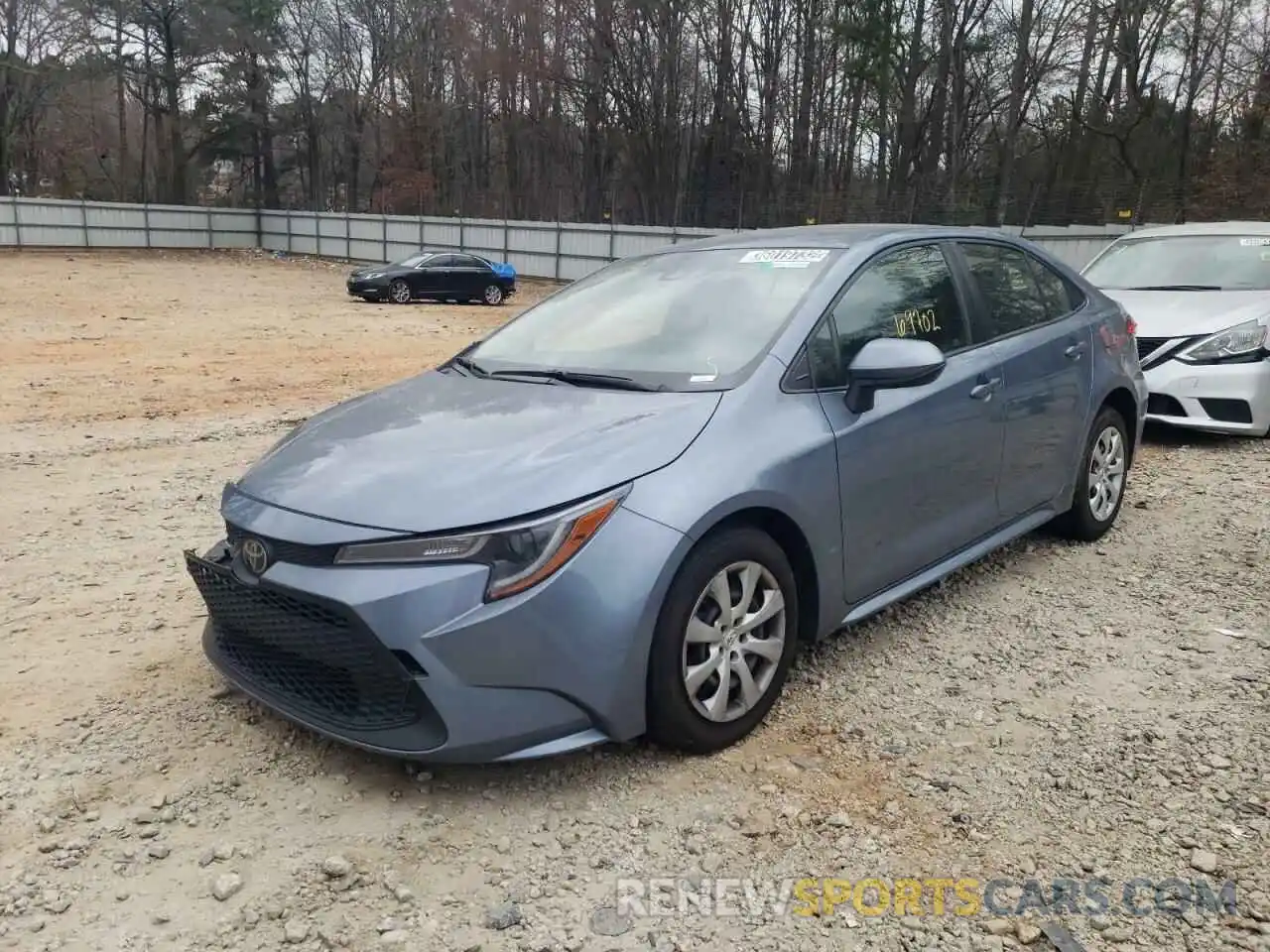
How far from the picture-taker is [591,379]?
3.40m

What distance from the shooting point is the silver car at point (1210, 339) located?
22.2 ft

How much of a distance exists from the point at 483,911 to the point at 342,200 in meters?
48.4

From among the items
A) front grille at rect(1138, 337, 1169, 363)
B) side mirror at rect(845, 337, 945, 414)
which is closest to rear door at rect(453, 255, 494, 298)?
front grille at rect(1138, 337, 1169, 363)

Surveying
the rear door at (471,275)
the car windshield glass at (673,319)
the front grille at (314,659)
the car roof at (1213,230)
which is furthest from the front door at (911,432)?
the rear door at (471,275)

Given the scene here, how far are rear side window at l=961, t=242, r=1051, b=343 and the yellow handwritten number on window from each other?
0.28 m

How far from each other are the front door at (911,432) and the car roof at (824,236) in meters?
0.11

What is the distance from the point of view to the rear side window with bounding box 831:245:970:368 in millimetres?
3506

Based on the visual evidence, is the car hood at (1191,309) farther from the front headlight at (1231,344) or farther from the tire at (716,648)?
the tire at (716,648)

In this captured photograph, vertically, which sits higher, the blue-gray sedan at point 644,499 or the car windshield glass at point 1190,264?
the car windshield glass at point 1190,264

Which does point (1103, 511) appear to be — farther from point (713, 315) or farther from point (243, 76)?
point (243, 76)

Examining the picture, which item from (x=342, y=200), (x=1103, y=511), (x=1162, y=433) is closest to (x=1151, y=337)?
(x=1162, y=433)

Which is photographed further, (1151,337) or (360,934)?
(1151,337)

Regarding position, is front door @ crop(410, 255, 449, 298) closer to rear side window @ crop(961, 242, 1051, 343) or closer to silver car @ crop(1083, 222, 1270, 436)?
silver car @ crop(1083, 222, 1270, 436)

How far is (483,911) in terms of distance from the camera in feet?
7.65
